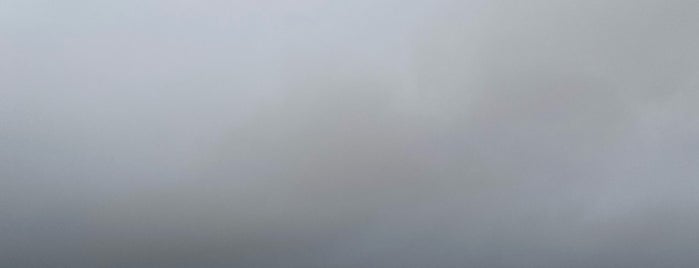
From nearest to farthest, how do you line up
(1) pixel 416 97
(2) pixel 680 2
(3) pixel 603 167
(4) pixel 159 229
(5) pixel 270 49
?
(2) pixel 680 2 < (5) pixel 270 49 < (1) pixel 416 97 < (3) pixel 603 167 < (4) pixel 159 229

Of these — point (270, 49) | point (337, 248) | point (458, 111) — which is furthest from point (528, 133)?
point (337, 248)

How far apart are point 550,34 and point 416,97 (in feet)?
4.46

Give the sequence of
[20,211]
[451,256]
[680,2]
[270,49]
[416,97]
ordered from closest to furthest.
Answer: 1. [680,2]
2. [270,49]
3. [416,97]
4. [20,211]
5. [451,256]

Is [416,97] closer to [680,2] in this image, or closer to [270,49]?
[270,49]

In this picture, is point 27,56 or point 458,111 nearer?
point 27,56

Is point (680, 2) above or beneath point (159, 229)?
beneath

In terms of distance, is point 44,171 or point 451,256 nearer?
point 44,171

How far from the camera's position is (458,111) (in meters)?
8.73

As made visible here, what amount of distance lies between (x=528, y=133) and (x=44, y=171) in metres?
4.57

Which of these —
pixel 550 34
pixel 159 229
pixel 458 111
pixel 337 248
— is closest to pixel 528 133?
pixel 458 111

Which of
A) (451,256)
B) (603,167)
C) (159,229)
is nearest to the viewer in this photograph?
(603,167)

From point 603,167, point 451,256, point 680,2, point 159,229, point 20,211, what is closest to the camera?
point 680,2

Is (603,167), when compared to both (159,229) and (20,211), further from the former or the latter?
(20,211)

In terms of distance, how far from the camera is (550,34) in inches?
298
